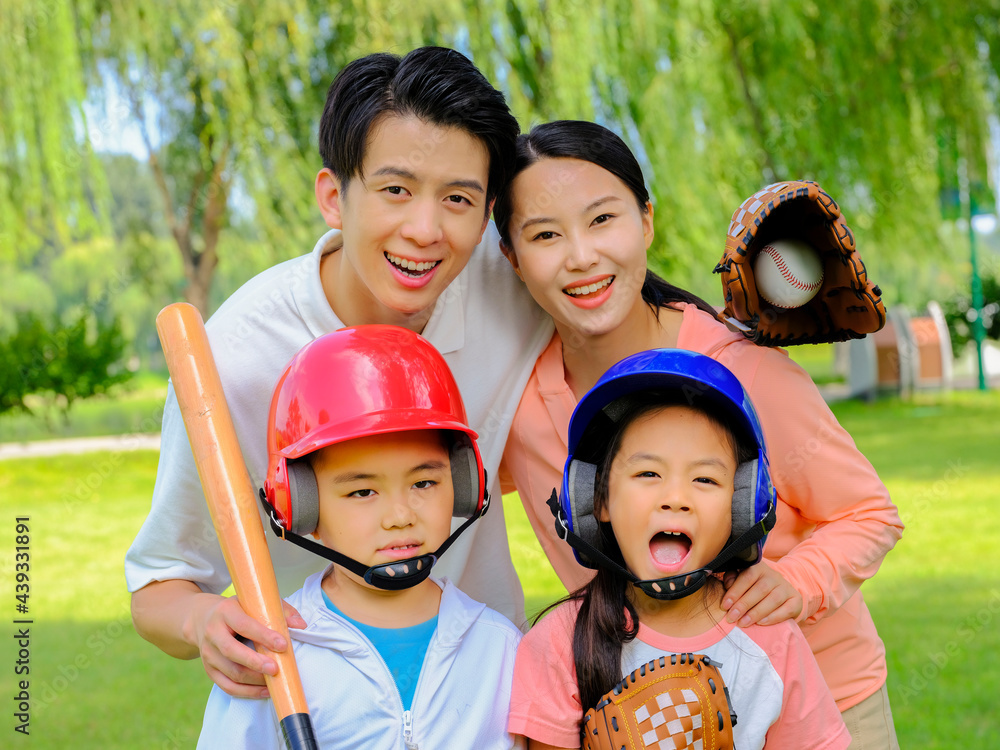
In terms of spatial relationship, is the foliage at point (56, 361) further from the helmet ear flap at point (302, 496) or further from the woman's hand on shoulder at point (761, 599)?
the woman's hand on shoulder at point (761, 599)

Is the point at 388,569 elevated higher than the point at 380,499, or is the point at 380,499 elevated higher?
the point at 380,499

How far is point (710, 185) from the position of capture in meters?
11.7

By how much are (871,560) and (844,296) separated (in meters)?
0.68

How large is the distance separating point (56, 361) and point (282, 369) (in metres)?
14.2

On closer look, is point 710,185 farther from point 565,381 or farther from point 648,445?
point 648,445

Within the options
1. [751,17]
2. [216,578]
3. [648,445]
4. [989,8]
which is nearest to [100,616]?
[216,578]

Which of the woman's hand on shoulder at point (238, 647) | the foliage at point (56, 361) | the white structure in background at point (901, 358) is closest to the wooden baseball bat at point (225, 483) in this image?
the woman's hand on shoulder at point (238, 647)

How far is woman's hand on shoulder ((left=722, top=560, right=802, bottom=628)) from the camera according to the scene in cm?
215

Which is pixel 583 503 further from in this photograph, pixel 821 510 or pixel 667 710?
pixel 821 510

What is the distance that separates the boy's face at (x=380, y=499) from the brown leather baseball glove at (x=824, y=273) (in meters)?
0.90

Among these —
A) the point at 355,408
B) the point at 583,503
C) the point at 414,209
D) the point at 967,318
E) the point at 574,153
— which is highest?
the point at 574,153

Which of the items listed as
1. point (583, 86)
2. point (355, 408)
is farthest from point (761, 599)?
point (583, 86)

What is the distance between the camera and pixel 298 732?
6.53 feet

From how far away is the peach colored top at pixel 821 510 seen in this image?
2.34 m
